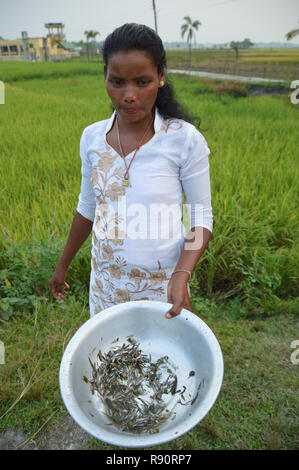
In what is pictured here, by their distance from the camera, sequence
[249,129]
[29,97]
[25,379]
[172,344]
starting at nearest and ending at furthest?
[172,344] → [25,379] → [249,129] → [29,97]

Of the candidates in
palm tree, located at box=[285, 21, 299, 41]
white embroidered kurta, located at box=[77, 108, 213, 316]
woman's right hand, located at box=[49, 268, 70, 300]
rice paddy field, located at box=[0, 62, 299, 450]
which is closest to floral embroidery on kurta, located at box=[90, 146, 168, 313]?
white embroidered kurta, located at box=[77, 108, 213, 316]

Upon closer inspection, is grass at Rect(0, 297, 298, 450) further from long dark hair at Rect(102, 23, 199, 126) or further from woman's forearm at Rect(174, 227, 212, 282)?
long dark hair at Rect(102, 23, 199, 126)

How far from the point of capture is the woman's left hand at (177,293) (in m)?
0.90

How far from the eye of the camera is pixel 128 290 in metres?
1.11

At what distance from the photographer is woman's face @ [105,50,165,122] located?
0.86 meters

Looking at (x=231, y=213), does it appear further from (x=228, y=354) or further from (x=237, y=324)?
(x=228, y=354)

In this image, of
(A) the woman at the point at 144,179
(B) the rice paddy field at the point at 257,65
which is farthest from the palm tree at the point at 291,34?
(A) the woman at the point at 144,179

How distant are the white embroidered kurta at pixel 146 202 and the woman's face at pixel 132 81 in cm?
10

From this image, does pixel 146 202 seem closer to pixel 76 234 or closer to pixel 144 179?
pixel 144 179

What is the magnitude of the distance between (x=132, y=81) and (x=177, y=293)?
61 centimetres

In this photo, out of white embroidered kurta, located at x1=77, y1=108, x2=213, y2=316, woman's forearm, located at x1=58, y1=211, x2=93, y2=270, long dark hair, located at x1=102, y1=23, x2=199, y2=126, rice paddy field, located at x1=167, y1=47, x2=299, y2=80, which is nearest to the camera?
long dark hair, located at x1=102, y1=23, x2=199, y2=126

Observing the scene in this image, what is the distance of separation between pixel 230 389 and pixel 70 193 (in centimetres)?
193

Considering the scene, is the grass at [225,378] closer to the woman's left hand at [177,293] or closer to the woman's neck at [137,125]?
the woman's left hand at [177,293]
